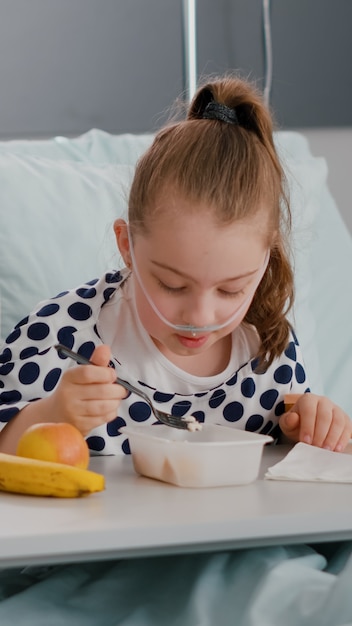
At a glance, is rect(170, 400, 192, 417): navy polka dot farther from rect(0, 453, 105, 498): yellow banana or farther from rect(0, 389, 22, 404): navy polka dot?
rect(0, 453, 105, 498): yellow banana

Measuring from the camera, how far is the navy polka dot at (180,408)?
1.47 metres

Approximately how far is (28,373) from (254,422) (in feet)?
1.06

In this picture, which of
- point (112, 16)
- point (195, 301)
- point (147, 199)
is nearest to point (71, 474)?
point (195, 301)

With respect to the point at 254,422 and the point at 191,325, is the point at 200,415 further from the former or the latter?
the point at 191,325

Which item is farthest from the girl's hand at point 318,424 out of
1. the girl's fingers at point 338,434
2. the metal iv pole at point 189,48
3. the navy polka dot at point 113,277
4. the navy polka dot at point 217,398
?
the metal iv pole at point 189,48

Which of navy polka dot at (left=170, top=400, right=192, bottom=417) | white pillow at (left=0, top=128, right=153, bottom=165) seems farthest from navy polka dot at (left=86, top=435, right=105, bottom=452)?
white pillow at (left=0, top=128, right=153, bottom=165)

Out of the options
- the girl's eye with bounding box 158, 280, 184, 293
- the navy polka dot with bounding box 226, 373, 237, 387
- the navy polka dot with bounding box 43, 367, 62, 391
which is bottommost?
the navy polka dot with bounding box 226, 373, 237, 387

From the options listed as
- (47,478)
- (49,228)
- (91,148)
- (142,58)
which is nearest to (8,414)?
(47,478)

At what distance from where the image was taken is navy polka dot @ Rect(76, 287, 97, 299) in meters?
1.52

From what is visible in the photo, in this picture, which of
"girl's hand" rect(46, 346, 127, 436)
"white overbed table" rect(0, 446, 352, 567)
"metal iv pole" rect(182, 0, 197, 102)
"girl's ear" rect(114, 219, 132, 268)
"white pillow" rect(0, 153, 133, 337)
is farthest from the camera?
"metal iv pole" rect(182, 0, 197, 102)

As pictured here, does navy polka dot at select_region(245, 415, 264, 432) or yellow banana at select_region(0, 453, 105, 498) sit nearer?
yellow banana at select_region(0, 453, 105, 498)

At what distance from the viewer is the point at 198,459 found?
3.66 feet

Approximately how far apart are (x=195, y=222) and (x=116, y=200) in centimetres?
72

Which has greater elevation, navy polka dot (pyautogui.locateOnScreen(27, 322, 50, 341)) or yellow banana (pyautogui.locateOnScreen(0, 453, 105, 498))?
yellow banana (pyautogui.locateOnScreen(0, 453, 105, 498))
